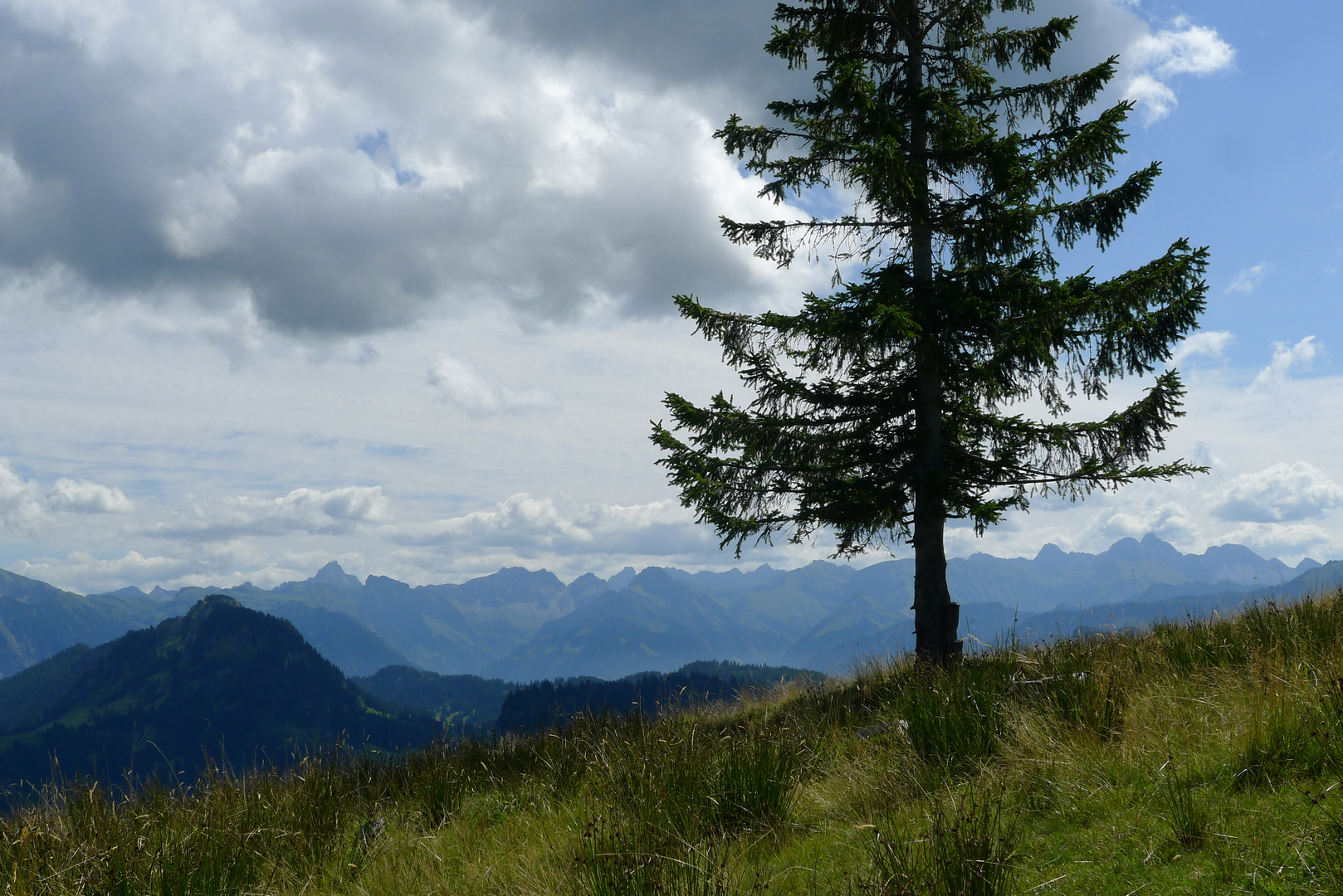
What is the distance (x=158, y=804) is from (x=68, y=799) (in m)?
0.92

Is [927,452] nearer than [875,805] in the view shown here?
No

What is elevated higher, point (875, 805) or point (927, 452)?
point (927, 452)

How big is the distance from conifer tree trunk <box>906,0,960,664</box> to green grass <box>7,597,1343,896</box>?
4.22 meters

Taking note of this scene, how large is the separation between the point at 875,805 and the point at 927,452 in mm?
8738

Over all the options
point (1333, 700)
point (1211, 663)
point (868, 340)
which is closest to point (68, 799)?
point (1333, 700)

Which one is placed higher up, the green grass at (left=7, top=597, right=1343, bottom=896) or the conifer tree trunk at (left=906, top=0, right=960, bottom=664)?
the conifer tree trunk at (left=906, top=0, right=960, bottom=664)

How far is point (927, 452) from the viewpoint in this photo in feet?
41.5

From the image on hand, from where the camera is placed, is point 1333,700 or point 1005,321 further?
point 1005,321

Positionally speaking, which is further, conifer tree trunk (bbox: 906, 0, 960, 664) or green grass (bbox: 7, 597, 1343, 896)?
conifer tree trunk (bbox: 906, 0, 960, 664)

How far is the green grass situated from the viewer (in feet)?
11.5

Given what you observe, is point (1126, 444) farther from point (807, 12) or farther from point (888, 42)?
point (807, 12)

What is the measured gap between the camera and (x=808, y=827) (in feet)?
15.5

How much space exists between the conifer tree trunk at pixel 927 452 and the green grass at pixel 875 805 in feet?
13.9

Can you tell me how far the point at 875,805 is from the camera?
15.8ft
